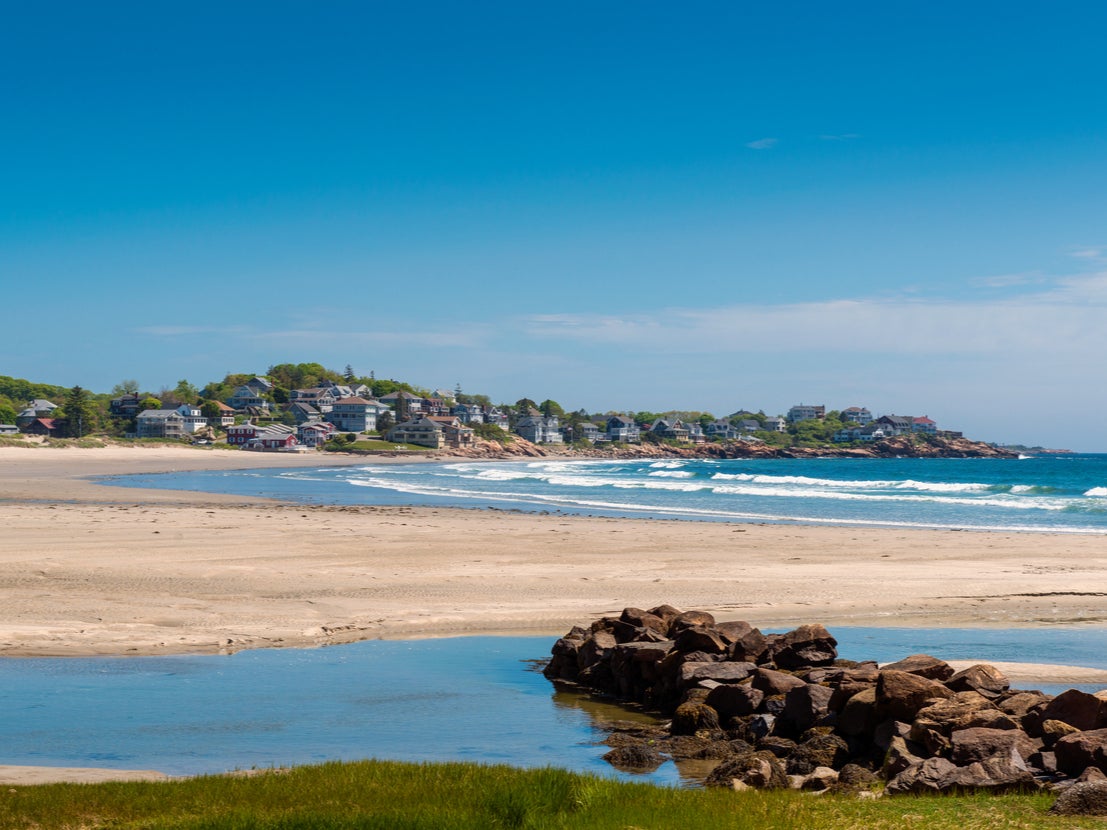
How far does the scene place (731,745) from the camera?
12398 millimetres

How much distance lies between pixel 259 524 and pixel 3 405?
17597cm

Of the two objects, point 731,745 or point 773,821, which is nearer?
point 773,821

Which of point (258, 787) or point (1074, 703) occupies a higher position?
point (1074, 703)

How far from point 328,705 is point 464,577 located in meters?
10.5

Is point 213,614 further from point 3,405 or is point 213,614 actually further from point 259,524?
point 3,405

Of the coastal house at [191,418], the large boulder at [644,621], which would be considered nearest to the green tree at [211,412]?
the coastal house at [191,418]

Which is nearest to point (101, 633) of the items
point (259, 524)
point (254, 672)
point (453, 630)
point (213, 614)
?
point (213, 614)

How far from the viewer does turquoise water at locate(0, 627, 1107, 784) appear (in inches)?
457

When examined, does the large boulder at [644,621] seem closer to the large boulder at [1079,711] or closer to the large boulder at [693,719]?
the large boulder at [693,719]

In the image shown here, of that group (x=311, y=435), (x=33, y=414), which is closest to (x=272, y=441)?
(x=311, y=435)

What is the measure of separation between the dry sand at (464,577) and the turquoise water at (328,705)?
1365mm

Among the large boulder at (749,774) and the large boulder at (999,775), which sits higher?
the large boulder at (999,775)

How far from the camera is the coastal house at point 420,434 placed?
179m

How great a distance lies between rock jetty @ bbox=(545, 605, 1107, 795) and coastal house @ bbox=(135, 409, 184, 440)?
6490 inches
